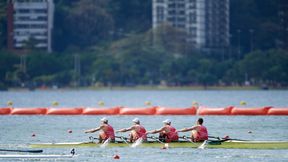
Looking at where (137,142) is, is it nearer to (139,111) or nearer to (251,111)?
(251,111)

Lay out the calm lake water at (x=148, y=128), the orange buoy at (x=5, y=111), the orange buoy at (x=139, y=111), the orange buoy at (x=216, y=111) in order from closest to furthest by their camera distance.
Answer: the calm lake water at (x=148, y=128) < the orange buoy at (x=216, y=111) < the orange buoy at (x=139, y=111) < the orange buoy at (x=5, y=111)

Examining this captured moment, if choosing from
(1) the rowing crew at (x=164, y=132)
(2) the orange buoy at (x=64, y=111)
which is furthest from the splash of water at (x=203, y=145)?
(2) the orange buoy at (x=64, y=111)

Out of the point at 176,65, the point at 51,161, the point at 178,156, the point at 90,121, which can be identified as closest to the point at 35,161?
the point at 51,161

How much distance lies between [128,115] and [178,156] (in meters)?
36.2

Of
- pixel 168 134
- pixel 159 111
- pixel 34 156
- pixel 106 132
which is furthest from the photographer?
pixel 159 111

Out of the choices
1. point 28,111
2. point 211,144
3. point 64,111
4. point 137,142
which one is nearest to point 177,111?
point 64,111

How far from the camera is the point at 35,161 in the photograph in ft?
188

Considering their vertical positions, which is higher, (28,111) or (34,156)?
(34,156)

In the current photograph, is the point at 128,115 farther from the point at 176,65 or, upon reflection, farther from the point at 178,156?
the point at 176,65

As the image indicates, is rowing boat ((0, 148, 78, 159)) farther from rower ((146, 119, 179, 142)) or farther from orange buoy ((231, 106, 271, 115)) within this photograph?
orange buoy ((231, 106, 271, 115))

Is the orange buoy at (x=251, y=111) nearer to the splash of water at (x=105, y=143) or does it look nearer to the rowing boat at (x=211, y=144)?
the rowing boat at (x=211, y=144)

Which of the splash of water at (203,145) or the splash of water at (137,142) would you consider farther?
the splash of water at (137,142)

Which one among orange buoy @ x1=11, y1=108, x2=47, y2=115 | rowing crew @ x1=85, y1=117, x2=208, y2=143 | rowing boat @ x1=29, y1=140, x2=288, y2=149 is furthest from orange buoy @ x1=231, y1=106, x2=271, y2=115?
rowing crew @ x1=85, y1=117, x2=208, y2=143

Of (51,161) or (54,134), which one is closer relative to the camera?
(51,161)
